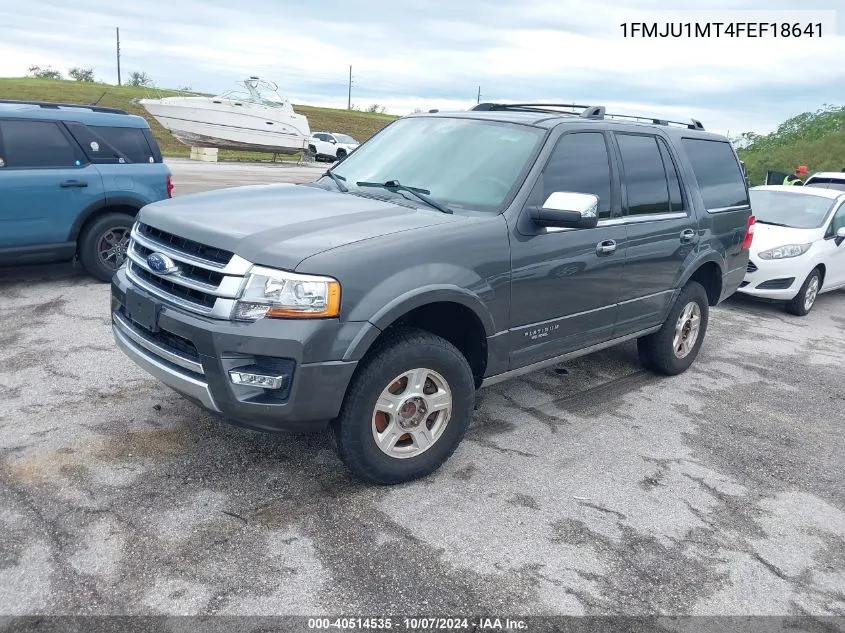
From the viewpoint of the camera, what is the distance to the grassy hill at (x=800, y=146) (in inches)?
982

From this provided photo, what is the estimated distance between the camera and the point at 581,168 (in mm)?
4422

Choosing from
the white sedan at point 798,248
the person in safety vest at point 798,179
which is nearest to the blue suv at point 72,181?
the white sedan at point 798,248

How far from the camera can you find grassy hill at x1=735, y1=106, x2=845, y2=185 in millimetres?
24938

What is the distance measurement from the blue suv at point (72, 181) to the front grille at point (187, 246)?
3589 millimetres

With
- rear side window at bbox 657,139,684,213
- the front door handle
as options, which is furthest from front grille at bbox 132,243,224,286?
rear side window at bbox 657,139,684,213

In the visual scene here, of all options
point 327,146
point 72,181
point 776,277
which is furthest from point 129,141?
point 327,146

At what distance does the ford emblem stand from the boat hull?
2954cm

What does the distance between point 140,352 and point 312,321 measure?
1097mm

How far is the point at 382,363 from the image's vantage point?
3383 millimetres

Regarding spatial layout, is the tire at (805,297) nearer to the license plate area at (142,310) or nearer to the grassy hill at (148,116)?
the license plate area at (142,310)

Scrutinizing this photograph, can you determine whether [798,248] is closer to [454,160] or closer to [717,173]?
[717,173]

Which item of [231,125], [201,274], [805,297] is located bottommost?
[805,297]

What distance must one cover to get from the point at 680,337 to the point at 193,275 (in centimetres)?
402

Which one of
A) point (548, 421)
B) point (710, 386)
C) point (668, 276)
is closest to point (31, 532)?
point (548, 421)
